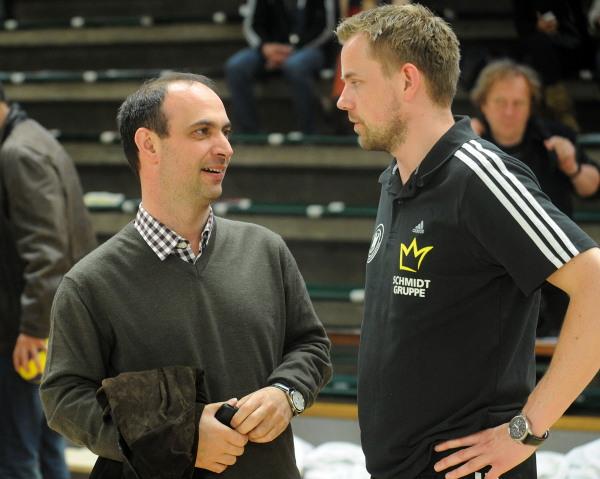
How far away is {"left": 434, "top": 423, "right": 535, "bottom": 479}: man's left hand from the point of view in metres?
1.81

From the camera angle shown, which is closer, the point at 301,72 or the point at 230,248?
the point at 230,248

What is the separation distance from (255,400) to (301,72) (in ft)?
11.9

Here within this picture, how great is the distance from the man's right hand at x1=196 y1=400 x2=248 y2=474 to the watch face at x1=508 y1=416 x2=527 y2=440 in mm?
515

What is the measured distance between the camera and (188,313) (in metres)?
1.92

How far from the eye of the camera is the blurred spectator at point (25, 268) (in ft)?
10.8

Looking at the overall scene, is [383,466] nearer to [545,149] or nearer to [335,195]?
[545,149]

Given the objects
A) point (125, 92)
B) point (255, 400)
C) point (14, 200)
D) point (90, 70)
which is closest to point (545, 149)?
point (14, 200)

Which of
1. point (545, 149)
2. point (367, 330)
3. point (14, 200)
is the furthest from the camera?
point (545, 149)

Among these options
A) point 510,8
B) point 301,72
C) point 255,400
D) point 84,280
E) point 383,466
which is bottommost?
point 383,466

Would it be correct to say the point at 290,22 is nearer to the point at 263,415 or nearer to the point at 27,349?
the point at 27,349

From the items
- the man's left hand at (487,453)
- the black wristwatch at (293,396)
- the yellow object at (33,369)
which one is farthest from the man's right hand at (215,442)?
the yellow object at (33,369)

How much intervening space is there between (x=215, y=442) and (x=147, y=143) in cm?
64

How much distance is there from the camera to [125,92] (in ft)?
19.5

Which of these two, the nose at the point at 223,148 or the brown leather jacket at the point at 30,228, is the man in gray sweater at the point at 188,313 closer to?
the nose at the point at 223,148
